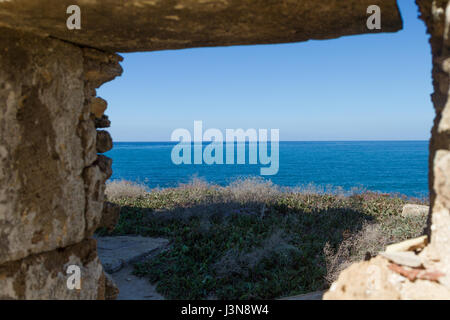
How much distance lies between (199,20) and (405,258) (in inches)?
66.2

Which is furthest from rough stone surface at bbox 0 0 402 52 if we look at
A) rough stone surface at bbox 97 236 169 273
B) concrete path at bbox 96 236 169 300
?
rough stone surface at bbox 97 236 169 273

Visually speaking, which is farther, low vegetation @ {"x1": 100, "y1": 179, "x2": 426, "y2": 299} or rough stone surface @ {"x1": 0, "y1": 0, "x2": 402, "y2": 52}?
low vegetation @ {"x1": 100, "y1": 179, "x2": 426, "y2": 299}

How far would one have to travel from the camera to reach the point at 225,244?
629 cm

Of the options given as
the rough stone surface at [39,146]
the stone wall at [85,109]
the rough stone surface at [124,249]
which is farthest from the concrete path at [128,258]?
the rough stone surface at [39,146]

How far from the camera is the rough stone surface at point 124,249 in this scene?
226 inches

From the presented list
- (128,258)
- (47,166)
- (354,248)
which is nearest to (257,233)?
(354,248)

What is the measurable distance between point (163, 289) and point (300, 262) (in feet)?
6.82

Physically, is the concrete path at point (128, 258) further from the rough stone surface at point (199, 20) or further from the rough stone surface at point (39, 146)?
the rough stone surface at point (199, 20)

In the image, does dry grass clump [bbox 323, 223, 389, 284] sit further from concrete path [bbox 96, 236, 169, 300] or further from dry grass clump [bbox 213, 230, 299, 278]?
concrete path [bbox 96, 236, 169, 300]

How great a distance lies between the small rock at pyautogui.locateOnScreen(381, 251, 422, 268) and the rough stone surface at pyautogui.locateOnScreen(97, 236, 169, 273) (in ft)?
15.3

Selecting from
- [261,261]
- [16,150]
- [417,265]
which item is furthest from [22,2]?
[261,261]

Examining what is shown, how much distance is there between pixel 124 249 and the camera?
6352 millimetres

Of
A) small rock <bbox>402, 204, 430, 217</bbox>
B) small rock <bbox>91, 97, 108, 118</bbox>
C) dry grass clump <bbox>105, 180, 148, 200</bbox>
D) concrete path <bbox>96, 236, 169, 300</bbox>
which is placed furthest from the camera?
dry grass clump <bbox>105, 180, 148, 200</bbox>

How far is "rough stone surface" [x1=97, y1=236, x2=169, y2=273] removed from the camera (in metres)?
5.74
